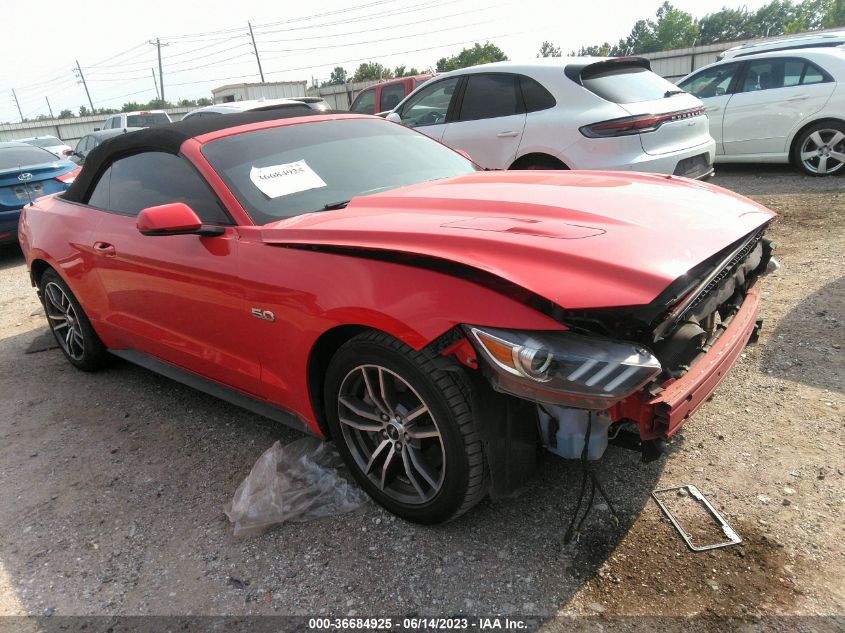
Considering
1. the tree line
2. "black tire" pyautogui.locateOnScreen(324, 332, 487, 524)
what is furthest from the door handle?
the tree line

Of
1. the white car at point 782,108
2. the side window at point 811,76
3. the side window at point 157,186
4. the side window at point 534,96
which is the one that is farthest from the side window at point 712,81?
the side window at point 157,186

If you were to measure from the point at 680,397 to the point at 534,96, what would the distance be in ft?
15.4

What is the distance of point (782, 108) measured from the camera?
7.74 metres

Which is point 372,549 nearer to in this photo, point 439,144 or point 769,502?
point 769,502

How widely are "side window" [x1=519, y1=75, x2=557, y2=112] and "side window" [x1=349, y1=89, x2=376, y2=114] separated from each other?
20.0 feet

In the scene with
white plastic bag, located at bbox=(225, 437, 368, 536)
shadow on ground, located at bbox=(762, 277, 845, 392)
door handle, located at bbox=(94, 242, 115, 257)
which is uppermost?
door handle, located at bbox=(94, 242, 115, 257)

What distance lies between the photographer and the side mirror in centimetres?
267

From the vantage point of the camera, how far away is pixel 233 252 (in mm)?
2754

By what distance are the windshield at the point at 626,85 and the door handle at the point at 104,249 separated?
4.35 metres

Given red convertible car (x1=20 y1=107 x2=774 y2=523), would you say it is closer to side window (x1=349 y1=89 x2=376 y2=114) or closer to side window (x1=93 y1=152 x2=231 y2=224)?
side window (x1=93 y1=152 x2=231 y2=224)

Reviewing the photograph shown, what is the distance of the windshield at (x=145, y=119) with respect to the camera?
21797 mm

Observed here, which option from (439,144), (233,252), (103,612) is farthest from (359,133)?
(103,612)

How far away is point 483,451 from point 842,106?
7.53m

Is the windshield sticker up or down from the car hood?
up
